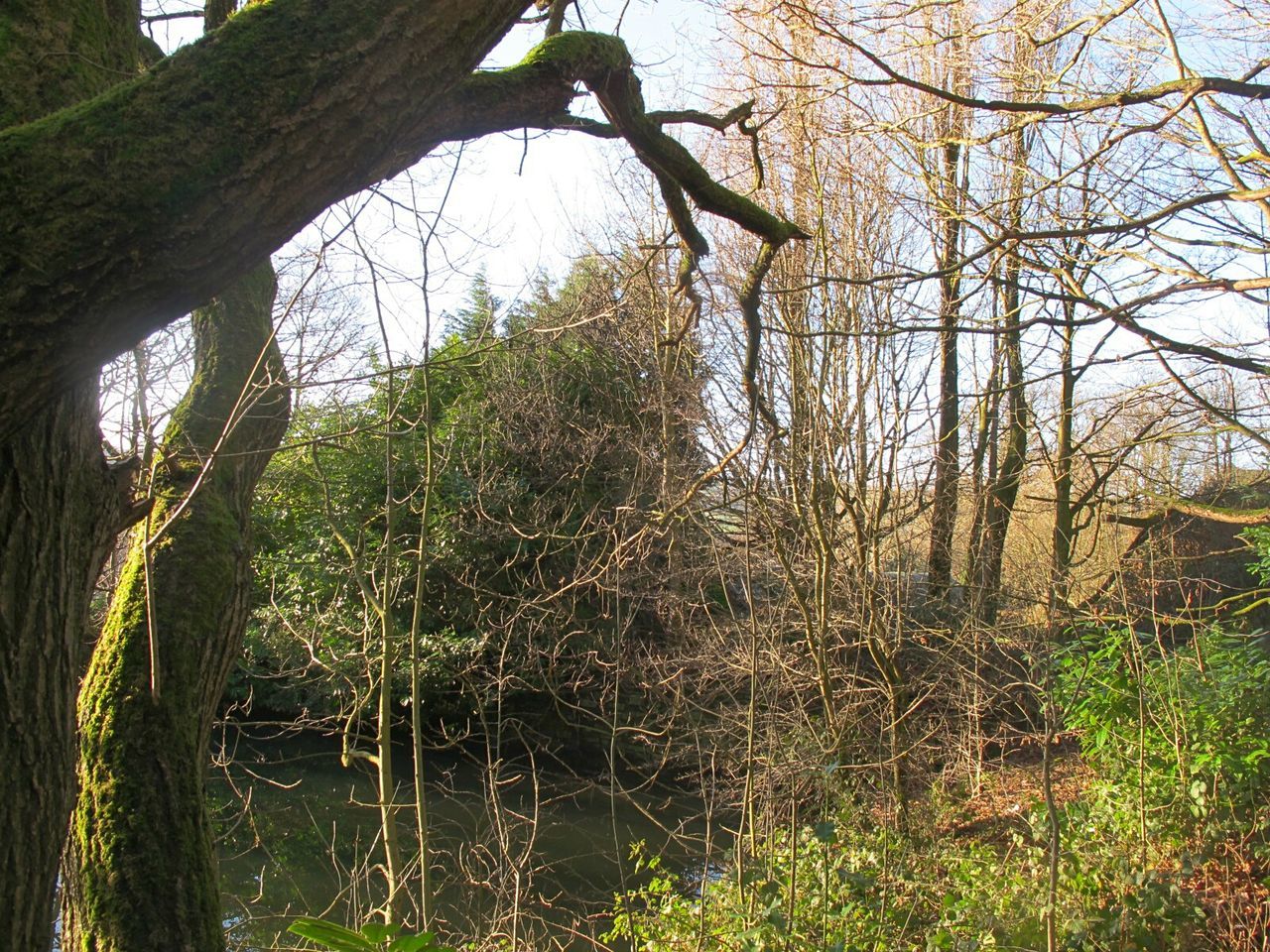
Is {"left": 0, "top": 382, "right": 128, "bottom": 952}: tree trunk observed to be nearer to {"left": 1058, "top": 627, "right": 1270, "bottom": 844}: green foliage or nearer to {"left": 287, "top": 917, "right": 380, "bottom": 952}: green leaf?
{"left": 287, "top": 917, "right": 380, "bottom": 952}: green leaf

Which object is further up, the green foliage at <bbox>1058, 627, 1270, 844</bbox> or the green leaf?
the green leaf

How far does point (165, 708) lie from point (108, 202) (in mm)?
1944

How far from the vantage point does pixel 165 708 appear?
2959 millimetres

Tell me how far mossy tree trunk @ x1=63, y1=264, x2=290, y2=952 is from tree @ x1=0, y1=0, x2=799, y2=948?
1.98 ft

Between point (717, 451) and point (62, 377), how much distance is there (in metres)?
7.71

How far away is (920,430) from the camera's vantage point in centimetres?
956

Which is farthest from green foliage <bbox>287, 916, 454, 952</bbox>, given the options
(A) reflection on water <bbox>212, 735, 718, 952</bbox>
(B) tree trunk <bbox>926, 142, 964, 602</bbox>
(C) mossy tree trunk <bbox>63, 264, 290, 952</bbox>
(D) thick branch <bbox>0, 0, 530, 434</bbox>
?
(B) tree trunk <bbox>926, 142, 964, 602</bbox>

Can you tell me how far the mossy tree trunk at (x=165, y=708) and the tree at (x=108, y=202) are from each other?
60cm

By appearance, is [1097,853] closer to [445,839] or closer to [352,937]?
[445,839]

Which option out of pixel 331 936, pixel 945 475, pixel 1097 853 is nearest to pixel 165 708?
pixel 331 936

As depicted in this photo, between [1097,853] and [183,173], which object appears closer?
[183,173]

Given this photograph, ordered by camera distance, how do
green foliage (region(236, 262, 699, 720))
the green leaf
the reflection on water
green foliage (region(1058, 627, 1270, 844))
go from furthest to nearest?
green foliage (region(236, 262, 699, 720)), the reflection on water, green foliage (region(1058, 627, 1270, 844)), the green leaf

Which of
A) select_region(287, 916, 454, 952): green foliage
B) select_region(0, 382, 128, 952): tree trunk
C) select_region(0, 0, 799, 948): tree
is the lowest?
select_region(287, 916, 454, 952): green foliage

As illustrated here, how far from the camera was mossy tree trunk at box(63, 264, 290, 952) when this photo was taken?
2.79 meters
